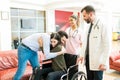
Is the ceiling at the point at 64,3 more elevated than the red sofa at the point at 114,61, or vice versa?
the ceiling at the point at 64,3

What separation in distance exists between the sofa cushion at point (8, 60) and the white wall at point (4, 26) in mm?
2622

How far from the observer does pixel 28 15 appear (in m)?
7.56

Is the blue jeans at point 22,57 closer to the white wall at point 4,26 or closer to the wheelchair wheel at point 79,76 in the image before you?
the wheelchair wheel at point 79,76

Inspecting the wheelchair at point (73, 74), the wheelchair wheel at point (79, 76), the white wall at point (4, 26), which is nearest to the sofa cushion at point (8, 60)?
the wheelchair at point (73, 74)

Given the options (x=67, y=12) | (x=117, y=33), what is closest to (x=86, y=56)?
(x=67, y=12)

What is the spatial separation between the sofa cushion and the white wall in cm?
262

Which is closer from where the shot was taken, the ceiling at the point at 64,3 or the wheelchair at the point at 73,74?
the wheelchair at the point at 73,74

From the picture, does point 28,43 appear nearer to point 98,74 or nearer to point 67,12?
point 98,74

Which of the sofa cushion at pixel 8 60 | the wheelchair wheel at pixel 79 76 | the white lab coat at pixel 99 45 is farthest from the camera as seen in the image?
the sofa cushion at pixel 8 60

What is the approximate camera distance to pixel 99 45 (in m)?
2.12

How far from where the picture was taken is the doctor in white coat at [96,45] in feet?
6.72

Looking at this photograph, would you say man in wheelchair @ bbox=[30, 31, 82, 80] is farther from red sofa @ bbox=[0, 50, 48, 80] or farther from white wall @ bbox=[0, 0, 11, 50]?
white wall @ bbox=[0, 0, 11, 50]

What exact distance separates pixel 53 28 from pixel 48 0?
141 cm

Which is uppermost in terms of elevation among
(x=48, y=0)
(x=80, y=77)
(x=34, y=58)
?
(x=48, y=0)
